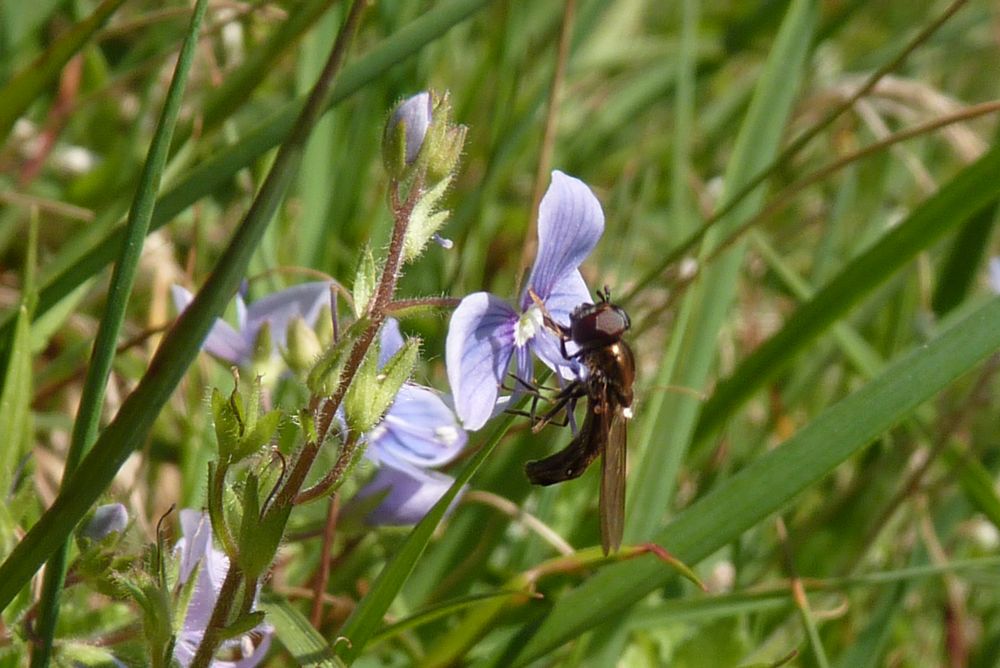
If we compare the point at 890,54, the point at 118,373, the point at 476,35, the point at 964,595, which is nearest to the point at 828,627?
the point at 964,595

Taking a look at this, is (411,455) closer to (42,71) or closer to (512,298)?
(512,298)

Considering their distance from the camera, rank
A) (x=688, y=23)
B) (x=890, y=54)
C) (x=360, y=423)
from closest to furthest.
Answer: (x=360, y=423) → (x=688, y=23) → (x=890, y=54)

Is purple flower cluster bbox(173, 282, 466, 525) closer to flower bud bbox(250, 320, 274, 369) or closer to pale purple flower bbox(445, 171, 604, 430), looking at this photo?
flower bud bbox(250, 320, 274, 369)

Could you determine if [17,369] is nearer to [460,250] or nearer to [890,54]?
[460,250]

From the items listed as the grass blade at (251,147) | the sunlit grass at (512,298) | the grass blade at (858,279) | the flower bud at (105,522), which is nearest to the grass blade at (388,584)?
the sunlit grass at (512,298)

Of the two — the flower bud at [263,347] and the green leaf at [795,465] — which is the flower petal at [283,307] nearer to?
the flower bud at [263,347]

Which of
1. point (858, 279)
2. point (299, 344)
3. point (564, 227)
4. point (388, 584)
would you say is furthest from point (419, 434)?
point (858, 279)
